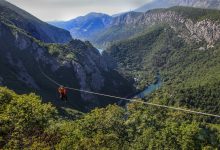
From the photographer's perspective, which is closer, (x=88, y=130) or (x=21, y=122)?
(x=21, y=122)

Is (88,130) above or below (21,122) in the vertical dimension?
below

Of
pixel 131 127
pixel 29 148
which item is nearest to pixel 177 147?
pixel 131 127

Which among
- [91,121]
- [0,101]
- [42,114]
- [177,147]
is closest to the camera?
[42,114]

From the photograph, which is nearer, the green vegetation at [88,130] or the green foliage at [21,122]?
the green foliage at [21,122]

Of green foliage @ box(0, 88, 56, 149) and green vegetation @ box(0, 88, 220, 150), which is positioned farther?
green vegetation @ box(0, 88, 220, 150)

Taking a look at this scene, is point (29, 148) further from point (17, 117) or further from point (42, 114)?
point (42, 114)

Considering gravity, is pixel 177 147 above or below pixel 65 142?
below

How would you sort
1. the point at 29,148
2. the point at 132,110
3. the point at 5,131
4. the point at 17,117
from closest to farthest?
the point at 29,148 → the point at 5,131 → the point at 17,117 → the point at 132,110

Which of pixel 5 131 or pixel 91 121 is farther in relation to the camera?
pixel 91 121
